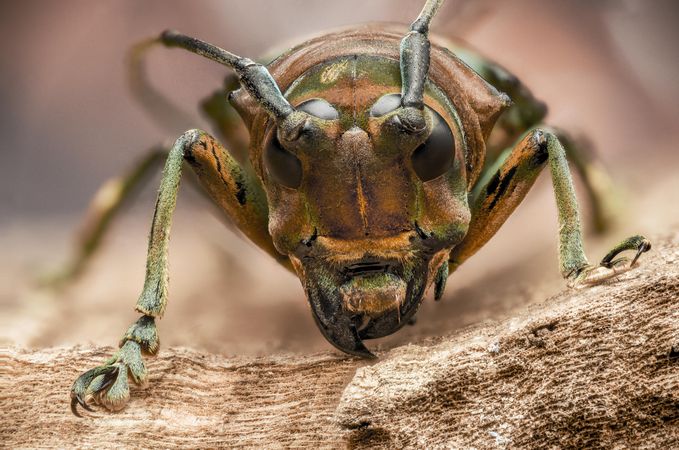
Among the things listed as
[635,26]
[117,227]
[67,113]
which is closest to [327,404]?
[117,227]

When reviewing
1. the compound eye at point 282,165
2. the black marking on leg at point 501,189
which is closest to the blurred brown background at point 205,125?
the black marking on leg at point 501,189

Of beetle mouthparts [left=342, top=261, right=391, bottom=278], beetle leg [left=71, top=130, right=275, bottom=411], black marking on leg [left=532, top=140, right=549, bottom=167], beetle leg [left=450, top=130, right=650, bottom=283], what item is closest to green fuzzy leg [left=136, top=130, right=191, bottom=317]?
beetle leg [left=71, top=130, right=275, bottom=411]

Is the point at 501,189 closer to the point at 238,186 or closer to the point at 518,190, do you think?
the point at 518,190

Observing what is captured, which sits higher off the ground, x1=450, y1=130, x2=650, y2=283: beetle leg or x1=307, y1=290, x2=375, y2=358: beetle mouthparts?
x1=450, y1=130, x2=650, y2=283: beetle leg

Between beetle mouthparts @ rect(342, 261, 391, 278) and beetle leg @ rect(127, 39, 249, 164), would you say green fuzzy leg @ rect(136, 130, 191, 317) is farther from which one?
beetle mouthparts @ rect(342, 261, 391, 278)

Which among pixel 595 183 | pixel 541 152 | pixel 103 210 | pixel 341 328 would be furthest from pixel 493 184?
pixel 103 210

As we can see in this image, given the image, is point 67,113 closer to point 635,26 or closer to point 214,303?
point 214,303
